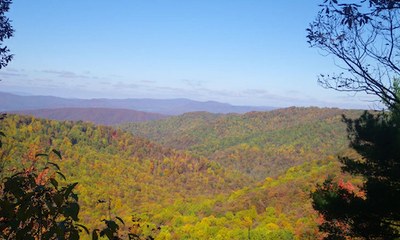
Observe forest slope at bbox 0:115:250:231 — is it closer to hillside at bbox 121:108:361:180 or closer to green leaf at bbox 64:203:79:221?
hillside at bbox 121:108:361:180

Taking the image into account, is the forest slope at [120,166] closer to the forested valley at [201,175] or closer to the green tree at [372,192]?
the forested valley at [201,175]

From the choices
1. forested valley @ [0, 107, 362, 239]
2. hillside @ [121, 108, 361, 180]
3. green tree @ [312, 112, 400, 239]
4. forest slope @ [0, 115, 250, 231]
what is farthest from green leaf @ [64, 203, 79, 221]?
hillside @ [121, 108, 361, 180]

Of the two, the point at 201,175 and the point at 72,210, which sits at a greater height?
the point at 72,210

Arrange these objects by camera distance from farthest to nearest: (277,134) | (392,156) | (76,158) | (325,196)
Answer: (277,134) < (76,158) < (325,196) < (392,156)

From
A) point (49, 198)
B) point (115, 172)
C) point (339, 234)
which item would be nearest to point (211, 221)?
point (339, 234)

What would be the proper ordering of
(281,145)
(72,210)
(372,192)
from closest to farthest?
(72,210)
(372,192)
(281,145)

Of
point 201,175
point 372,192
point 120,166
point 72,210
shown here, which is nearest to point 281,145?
point 201,175

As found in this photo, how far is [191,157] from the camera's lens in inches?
5177

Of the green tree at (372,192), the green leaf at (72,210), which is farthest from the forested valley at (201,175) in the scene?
the green leaf at (72,210)

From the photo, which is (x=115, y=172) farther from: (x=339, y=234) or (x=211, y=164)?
(x=339, y=234)

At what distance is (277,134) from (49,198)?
18110 cm

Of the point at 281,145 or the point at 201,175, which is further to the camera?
the point at 281,145

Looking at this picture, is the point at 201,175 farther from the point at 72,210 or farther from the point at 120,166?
the point at 72,210

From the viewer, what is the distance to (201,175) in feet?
397
